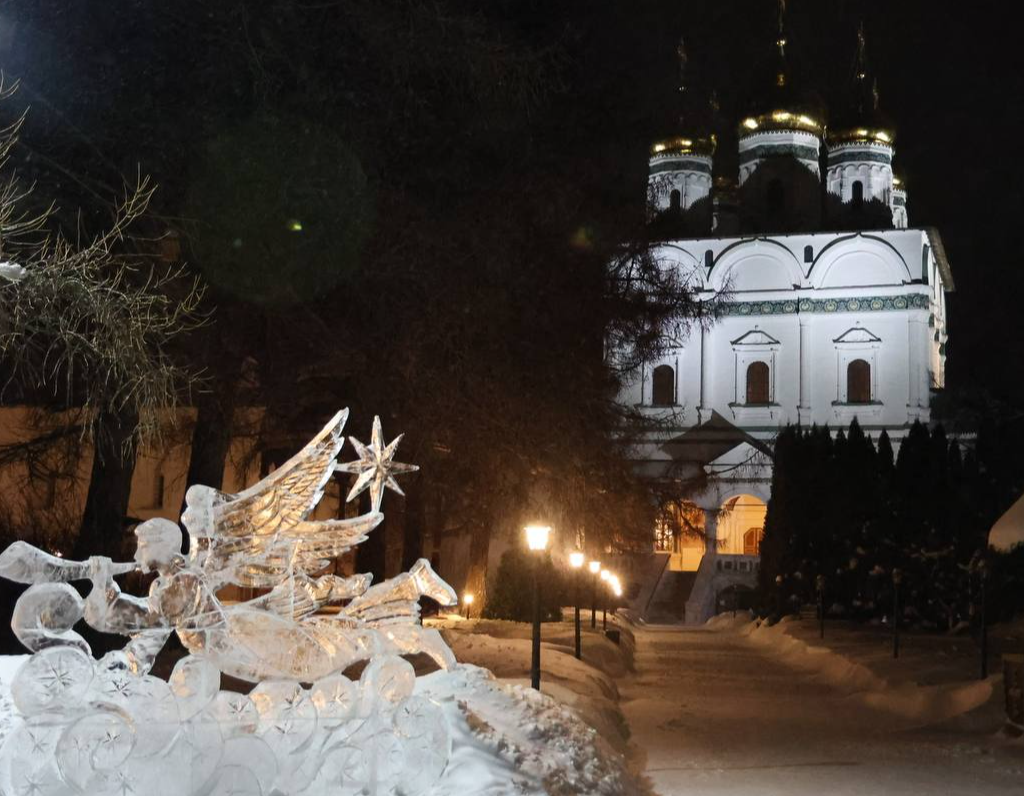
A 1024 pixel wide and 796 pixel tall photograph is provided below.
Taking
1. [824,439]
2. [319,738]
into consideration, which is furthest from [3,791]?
[824,439]

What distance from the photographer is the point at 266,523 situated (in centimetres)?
704

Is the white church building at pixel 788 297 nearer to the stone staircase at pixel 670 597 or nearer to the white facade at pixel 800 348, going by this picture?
the white facade at pixel 800 348

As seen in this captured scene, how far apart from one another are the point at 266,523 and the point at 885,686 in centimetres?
1227

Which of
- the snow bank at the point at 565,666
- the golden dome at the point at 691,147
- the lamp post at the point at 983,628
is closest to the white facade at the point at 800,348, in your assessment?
the golden dome at the point at 691,147

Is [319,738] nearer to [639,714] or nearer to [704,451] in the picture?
[639,714]

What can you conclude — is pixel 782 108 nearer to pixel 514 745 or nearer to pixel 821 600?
pixel 821 600

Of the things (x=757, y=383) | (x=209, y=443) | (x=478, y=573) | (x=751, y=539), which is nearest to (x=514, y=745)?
(x=209, y=443)

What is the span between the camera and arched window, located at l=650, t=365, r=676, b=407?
54478 millimetres

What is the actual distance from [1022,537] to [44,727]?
10093 millimetres

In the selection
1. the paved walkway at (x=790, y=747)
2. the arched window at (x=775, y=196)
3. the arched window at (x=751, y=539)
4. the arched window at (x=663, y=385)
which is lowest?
the paved walkway at (x=790, y=747)

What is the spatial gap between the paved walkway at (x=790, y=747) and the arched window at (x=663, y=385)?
34853 millimetres

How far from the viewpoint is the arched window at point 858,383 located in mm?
52875

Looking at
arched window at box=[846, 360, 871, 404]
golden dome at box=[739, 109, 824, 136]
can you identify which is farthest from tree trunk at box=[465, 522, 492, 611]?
golden dome at box=[739, 109, 824, 136]

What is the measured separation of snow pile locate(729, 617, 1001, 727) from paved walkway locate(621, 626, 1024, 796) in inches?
12.4
